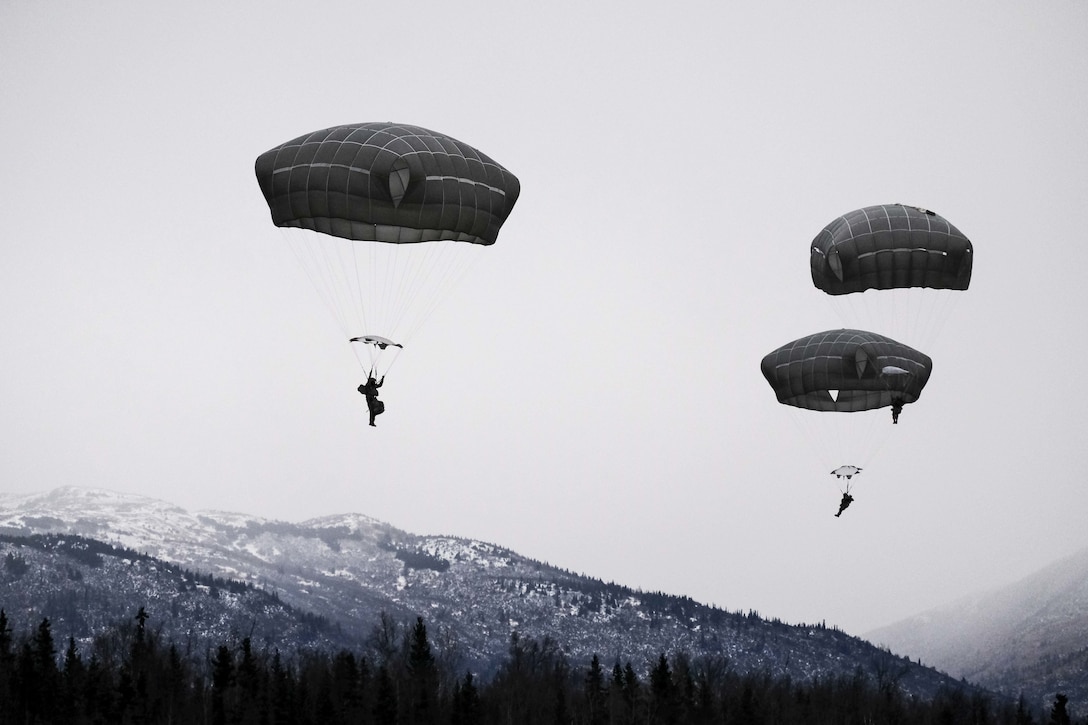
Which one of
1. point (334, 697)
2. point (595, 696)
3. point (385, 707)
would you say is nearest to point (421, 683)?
point (334, 697)

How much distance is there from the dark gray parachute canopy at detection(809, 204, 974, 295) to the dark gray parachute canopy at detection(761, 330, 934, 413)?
107 inches

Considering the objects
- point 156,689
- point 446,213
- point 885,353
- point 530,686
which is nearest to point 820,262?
point 885,353

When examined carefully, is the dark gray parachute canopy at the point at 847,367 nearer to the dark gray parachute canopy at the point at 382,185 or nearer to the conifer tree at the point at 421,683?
the dark gray parachute canopy at the point at 382,185

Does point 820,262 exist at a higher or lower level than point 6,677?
higher

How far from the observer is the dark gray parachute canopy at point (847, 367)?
57.1 meters

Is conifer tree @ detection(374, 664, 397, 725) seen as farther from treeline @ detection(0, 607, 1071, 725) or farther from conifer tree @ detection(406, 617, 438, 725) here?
conifer tree @ detection(406, 617, 438, 725)

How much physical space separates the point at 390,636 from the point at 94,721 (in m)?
53.5

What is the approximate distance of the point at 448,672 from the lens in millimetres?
142750

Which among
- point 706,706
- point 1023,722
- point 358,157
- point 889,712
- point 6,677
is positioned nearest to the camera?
point 358,157

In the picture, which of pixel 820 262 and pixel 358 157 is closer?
pixel 358 157

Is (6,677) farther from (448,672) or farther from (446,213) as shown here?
(446,213)

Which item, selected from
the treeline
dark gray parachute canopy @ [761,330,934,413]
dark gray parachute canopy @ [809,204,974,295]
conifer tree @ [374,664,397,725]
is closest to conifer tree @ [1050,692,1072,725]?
the treeline

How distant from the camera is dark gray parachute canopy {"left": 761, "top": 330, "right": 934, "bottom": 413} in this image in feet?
187

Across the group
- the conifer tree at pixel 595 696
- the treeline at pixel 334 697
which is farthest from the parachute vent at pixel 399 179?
the conifer tree at pixel 595 696
